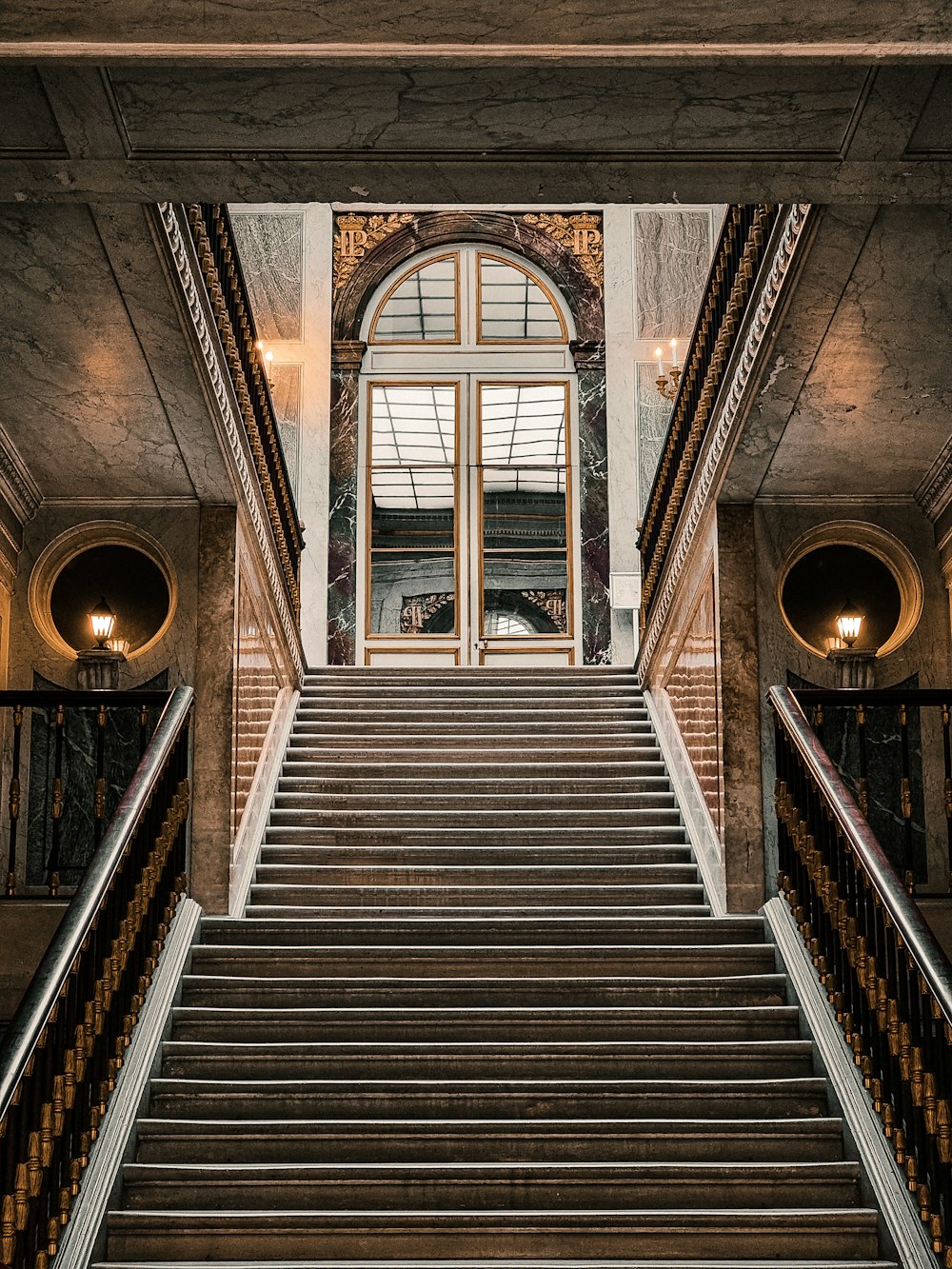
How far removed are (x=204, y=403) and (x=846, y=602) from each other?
3.64m

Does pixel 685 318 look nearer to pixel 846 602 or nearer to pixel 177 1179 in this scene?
pixel 846 602

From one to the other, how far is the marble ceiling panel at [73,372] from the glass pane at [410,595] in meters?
6.16

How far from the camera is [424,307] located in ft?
52.0

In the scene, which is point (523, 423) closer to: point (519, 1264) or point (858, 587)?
point (858, 587)

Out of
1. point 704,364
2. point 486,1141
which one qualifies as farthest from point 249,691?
point 486,1141

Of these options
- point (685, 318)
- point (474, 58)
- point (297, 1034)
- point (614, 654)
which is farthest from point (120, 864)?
point (685, 318)

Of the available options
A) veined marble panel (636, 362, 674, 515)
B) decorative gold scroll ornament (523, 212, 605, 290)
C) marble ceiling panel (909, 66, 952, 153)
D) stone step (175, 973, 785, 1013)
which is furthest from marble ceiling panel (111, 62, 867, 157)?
decorative gold scroll ornament (523, 212, 605, 290)

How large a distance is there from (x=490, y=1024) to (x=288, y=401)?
957cm

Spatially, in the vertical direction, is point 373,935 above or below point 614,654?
below

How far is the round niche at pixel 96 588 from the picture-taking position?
9086 millimetres

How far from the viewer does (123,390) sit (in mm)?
7367

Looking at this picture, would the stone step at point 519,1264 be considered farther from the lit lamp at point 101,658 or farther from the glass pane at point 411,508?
the glass pane at point 411,508

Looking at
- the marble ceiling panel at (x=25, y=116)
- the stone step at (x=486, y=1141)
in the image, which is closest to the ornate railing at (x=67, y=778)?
the stone step at (x=486, y=1141)

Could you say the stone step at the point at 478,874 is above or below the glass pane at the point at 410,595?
below
